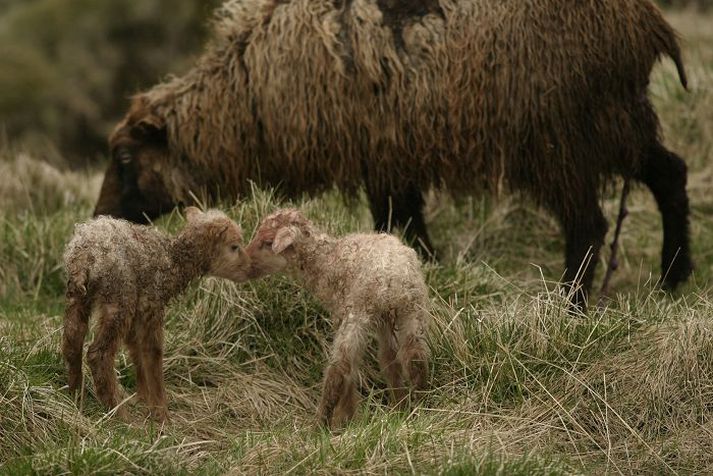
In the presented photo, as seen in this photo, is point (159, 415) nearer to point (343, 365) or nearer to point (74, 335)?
point (74, 335)

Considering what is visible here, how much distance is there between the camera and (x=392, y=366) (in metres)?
5.26

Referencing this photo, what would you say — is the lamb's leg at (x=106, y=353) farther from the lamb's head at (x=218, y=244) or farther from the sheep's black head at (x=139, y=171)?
the sheep's black head at (x=139, y=171)

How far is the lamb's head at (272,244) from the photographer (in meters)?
5.29

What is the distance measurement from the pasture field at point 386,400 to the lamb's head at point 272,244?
576 mm

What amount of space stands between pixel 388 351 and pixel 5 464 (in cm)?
162

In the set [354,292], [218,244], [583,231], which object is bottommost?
[583,231]

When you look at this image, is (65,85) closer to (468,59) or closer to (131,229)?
(468,59)

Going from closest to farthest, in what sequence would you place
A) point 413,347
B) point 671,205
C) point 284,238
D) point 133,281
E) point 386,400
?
point 133,281 < point 413,347 < point 284,238 < point 386,400 < point 671,205

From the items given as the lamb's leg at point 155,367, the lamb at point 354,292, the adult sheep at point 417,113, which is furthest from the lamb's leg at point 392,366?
the adult sheep at point 417,113

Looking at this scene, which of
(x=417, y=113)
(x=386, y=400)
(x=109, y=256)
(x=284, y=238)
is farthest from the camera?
(x=417, y=113)

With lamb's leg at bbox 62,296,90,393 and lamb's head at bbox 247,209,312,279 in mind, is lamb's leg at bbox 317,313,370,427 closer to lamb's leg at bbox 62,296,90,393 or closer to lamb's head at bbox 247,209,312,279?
lamb's head at bbox 247,209,312,279

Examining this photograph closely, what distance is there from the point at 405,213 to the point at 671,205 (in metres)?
1.56

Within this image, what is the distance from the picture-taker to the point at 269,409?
17.8 ft

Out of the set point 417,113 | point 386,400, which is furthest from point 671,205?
point 386,400
